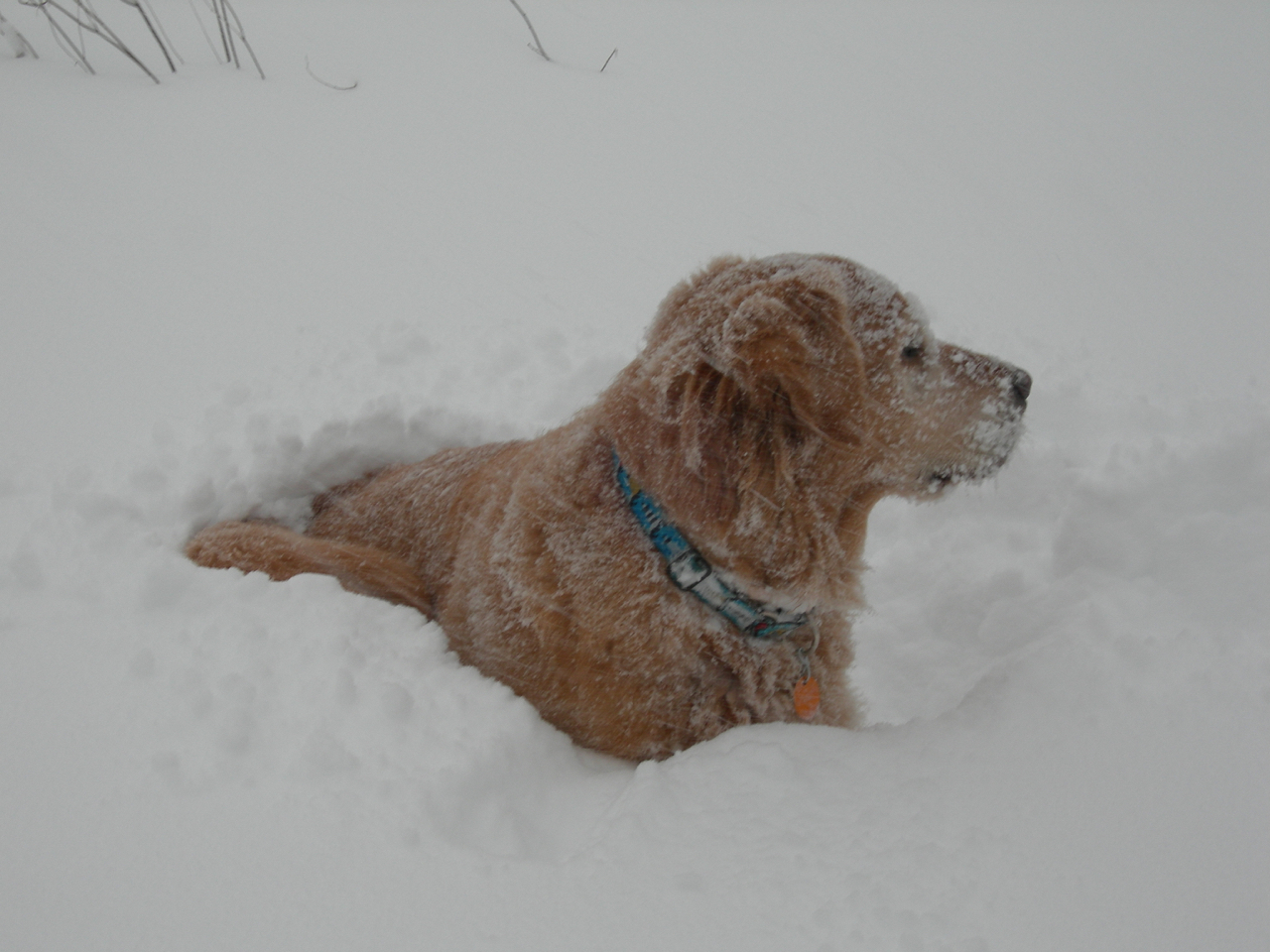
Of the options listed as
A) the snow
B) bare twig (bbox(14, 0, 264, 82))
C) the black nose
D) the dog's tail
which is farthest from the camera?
bare twig (bbox(14, 0, 264, 82))

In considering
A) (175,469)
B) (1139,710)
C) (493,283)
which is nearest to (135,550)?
(175,469)

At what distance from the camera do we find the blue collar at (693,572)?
6.98 feet

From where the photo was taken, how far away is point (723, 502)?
2.00 m

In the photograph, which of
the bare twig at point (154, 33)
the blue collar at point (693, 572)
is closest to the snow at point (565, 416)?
the bare twig at point (154, 33)

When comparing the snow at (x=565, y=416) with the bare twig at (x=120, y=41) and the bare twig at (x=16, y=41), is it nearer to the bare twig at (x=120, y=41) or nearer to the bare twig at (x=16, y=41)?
the bare twig at (x=120, y=41)

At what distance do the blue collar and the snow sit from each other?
13.5 inches

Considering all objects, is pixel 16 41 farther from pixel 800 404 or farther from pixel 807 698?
pixel 807 698

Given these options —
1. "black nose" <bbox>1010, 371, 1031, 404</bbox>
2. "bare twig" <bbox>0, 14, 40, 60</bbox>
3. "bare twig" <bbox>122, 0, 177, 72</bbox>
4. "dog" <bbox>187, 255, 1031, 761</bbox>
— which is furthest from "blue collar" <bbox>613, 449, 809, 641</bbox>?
"bare twig" <bbox>0, 14, 40, 60</bbox>

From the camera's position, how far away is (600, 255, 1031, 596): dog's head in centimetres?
195

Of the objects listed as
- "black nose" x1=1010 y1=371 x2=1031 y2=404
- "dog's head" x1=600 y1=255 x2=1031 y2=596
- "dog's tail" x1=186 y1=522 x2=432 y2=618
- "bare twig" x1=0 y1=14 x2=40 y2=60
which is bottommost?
"bare twig" x1=0 y1=14 x2=40 y2=60

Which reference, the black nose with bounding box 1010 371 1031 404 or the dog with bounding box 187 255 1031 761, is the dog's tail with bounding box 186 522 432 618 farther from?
the black nose with bounding box 1010 371 1031 404

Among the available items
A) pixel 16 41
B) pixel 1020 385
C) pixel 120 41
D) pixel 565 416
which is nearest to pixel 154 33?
pixel 120 41

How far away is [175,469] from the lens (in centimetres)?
308

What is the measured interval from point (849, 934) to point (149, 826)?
1509mm
